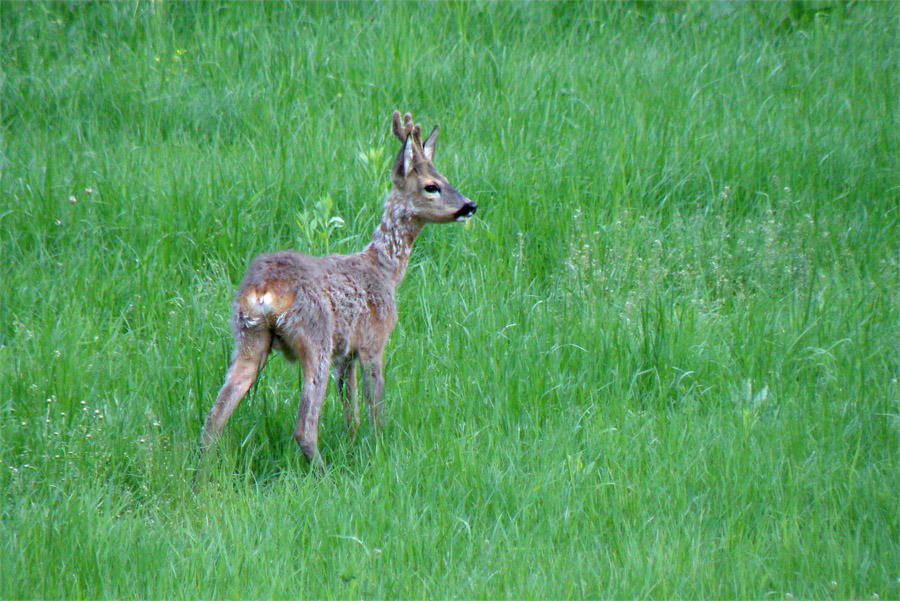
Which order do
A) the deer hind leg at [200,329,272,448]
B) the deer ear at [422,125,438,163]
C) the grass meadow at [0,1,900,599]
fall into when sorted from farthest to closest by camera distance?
1. the deer ear at [422,125,438,163]
2. the deer hind leg at [200,329,272,448]
3. the grass meadow at [0,1,900,599]

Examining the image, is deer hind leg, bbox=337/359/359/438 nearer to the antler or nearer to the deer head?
the deer head

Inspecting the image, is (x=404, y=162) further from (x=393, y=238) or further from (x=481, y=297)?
(x=481, y=297)

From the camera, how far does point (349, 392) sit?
5270mm

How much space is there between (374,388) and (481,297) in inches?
53.5

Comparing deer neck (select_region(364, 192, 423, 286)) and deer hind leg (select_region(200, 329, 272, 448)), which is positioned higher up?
deer neck (select_region(364, 192, 423, 286))

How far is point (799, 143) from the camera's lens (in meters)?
7.80

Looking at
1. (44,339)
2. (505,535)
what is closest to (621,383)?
(505,535)

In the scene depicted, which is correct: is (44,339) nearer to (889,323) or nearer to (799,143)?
(889,323)

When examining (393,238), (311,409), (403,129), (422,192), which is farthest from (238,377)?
(403,129)

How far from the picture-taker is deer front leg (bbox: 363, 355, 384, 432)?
5051 millimetres

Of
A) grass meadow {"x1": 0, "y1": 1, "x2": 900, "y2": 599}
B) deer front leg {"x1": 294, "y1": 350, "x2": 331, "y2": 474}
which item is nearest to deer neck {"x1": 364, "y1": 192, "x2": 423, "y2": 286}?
grass meadow {"x1": 0, "y1": 1, "x2": 900, "y2": 599}

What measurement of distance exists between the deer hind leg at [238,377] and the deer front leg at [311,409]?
0.26 m

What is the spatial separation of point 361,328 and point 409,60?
13.6 feet

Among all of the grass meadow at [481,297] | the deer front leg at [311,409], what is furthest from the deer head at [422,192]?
the deer front leg at [311,409]
